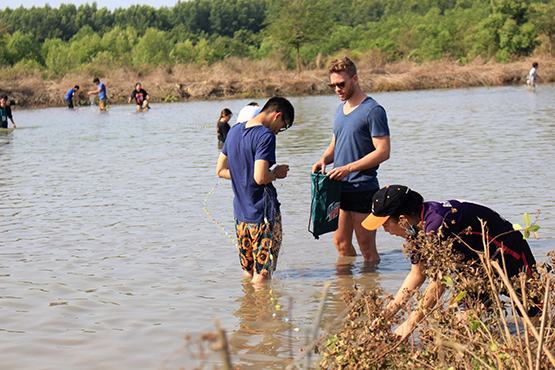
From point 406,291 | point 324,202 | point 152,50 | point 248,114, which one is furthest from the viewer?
point 152,50

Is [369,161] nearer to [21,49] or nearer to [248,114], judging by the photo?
[248,114]

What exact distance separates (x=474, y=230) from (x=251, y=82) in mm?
48459

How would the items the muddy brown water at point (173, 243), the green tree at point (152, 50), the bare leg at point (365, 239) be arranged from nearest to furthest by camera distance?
the muddy brown water at point (173, 243), the bare leg at point (365, 239), the green tree at point (152, 50)

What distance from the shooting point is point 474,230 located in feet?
16.6

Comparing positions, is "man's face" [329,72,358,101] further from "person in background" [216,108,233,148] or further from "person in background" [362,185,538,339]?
"person in background" [216,108,233,148]

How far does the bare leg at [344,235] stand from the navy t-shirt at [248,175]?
2.80 feet

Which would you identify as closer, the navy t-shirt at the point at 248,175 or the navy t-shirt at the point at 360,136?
the navy t-shirt at the point at 248,175

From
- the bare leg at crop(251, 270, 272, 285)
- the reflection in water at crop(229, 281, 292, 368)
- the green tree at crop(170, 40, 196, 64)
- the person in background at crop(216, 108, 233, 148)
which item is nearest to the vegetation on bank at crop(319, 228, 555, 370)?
the reflection in water at crop(229, 281, 292, 368)

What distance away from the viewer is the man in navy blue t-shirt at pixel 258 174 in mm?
6738

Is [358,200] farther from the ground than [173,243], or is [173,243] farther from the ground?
[358,200]

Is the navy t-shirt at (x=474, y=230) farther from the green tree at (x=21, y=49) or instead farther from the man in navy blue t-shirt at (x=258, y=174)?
the green tree at (x=21, y=49)

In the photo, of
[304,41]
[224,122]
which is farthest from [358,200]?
[304,41]

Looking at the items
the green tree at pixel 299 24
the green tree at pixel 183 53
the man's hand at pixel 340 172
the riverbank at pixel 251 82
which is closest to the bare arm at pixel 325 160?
the man's hand at pixel 340 172

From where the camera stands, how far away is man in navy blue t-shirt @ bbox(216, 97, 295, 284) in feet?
22.1
